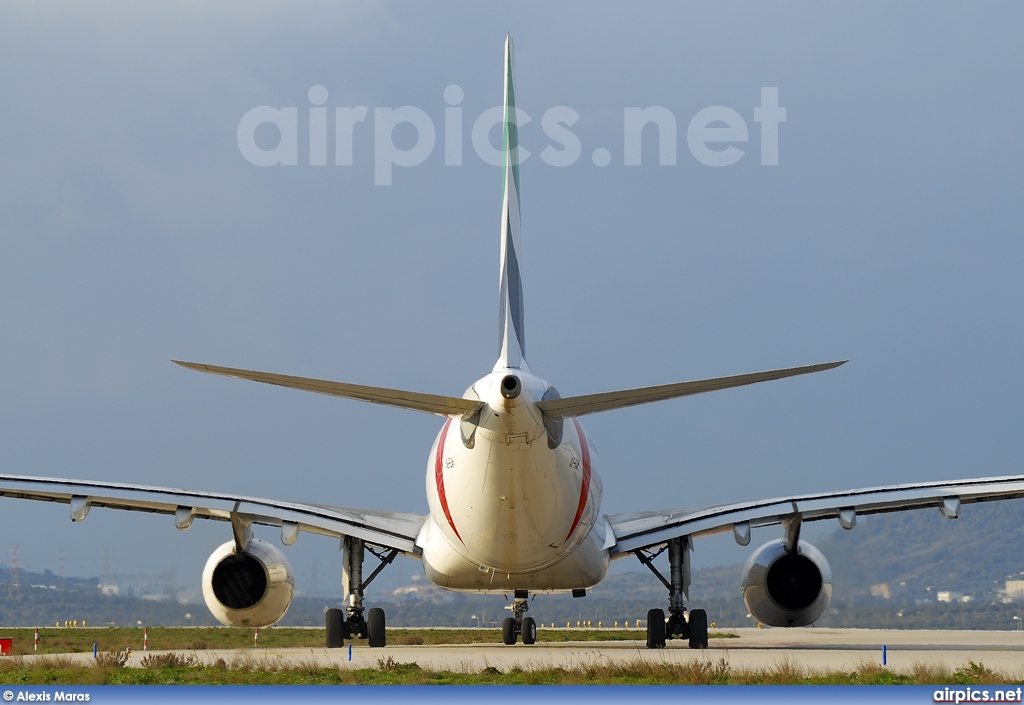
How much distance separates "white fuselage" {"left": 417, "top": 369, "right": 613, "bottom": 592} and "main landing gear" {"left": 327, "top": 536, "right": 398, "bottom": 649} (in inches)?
94.5

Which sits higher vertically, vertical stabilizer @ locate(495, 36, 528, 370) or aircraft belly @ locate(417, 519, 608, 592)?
vertical stabilizer @ locate(495, 36, 528, 370)

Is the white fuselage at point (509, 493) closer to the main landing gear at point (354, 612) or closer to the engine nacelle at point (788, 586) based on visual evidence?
the main landing gear at point (354, 612)

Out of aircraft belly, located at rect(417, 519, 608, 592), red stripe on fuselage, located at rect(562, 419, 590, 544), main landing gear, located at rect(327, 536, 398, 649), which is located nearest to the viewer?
red stripe on fuselage, located at rect(562, 419, 590, 544)

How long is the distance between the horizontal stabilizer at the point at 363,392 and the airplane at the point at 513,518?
5 cm

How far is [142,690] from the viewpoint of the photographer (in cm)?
1037

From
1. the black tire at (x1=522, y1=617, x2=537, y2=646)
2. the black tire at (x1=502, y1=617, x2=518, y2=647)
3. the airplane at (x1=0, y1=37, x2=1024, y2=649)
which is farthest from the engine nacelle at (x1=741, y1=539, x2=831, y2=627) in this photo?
the black tire at (x1=502, y1=617, x2=518, y2=647)

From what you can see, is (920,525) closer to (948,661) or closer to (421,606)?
(421,606)

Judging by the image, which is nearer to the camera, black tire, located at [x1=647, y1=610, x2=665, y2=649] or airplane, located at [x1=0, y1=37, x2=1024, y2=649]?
airplane, located at [x1=0, y1=37, x2=1024, y2=649]

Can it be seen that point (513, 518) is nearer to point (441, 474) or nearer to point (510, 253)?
point (441, 474)

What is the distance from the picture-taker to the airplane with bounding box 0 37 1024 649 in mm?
14859

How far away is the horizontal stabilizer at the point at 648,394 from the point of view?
1120 centimetres

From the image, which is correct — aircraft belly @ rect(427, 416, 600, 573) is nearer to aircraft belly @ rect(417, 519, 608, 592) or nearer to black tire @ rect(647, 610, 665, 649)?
aircraft belly @ rect(417, 519, 608, 592)

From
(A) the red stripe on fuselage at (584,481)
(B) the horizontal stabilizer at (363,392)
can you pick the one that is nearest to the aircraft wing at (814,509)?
(A) the red stripe on fuselage at (584,481)

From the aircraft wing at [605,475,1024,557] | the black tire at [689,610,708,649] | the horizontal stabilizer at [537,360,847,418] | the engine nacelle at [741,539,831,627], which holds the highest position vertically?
the horizontal stabilizer at [537,360,847,418]
